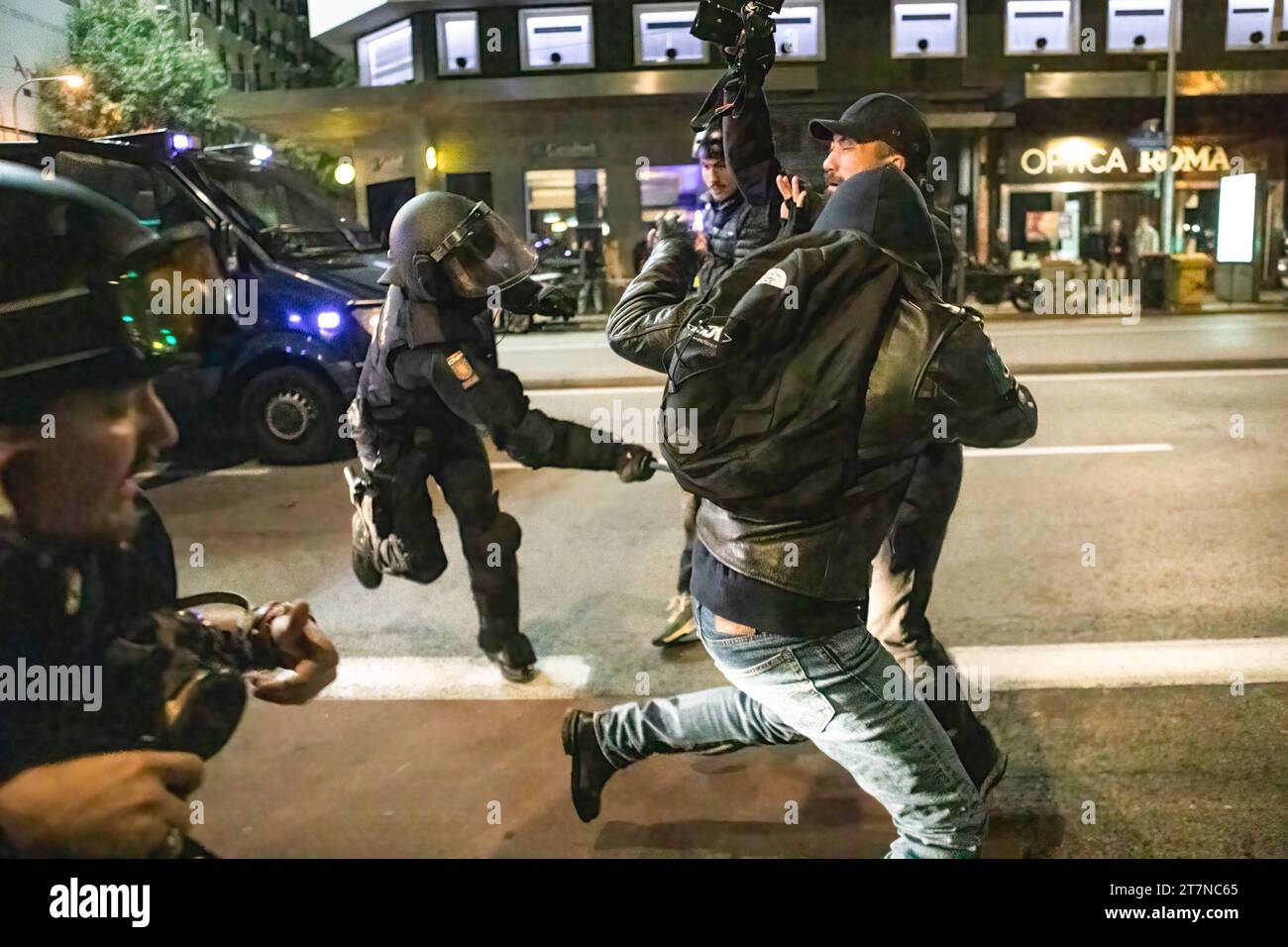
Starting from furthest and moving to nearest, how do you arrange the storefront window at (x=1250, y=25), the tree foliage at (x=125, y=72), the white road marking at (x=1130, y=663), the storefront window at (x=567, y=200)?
the storefront window at (x=567, y=200), the storefront window at (x=1250, y=25), the white road marking at (x=1130, y=663), the tree foliage at (x=125, y=72)

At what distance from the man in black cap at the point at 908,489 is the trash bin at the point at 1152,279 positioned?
18326 millimetres

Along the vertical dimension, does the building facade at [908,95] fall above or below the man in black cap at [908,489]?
above

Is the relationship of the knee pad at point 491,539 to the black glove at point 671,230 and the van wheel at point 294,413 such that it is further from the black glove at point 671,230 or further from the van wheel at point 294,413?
the van wheel at point 294,413

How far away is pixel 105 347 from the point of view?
6.06 feet

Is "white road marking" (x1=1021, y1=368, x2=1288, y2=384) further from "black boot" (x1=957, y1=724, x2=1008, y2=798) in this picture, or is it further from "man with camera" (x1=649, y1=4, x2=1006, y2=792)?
"black boot" (x1=957, y1=724, x2=1008, y2=798)

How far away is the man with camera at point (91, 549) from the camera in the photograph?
1.81m

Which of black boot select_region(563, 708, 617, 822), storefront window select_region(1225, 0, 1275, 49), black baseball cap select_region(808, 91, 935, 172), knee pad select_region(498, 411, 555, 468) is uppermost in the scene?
storefront window select_region(1225, 0, 1275, 49)

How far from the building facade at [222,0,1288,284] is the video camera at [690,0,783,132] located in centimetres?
1857

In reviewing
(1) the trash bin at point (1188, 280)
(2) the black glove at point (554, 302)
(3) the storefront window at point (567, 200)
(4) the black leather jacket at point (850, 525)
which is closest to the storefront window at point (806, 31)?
(3) the storefront window at point (567, 200)

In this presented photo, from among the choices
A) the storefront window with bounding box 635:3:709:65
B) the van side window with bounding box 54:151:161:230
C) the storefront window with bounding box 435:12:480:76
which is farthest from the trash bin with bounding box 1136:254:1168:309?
the van side window with bounding box 54:151:161:230

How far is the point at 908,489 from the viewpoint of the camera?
3.19 metres

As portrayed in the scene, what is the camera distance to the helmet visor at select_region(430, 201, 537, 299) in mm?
3570

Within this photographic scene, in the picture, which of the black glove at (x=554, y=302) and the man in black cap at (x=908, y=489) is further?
the black glove at (x=554, y=302)
